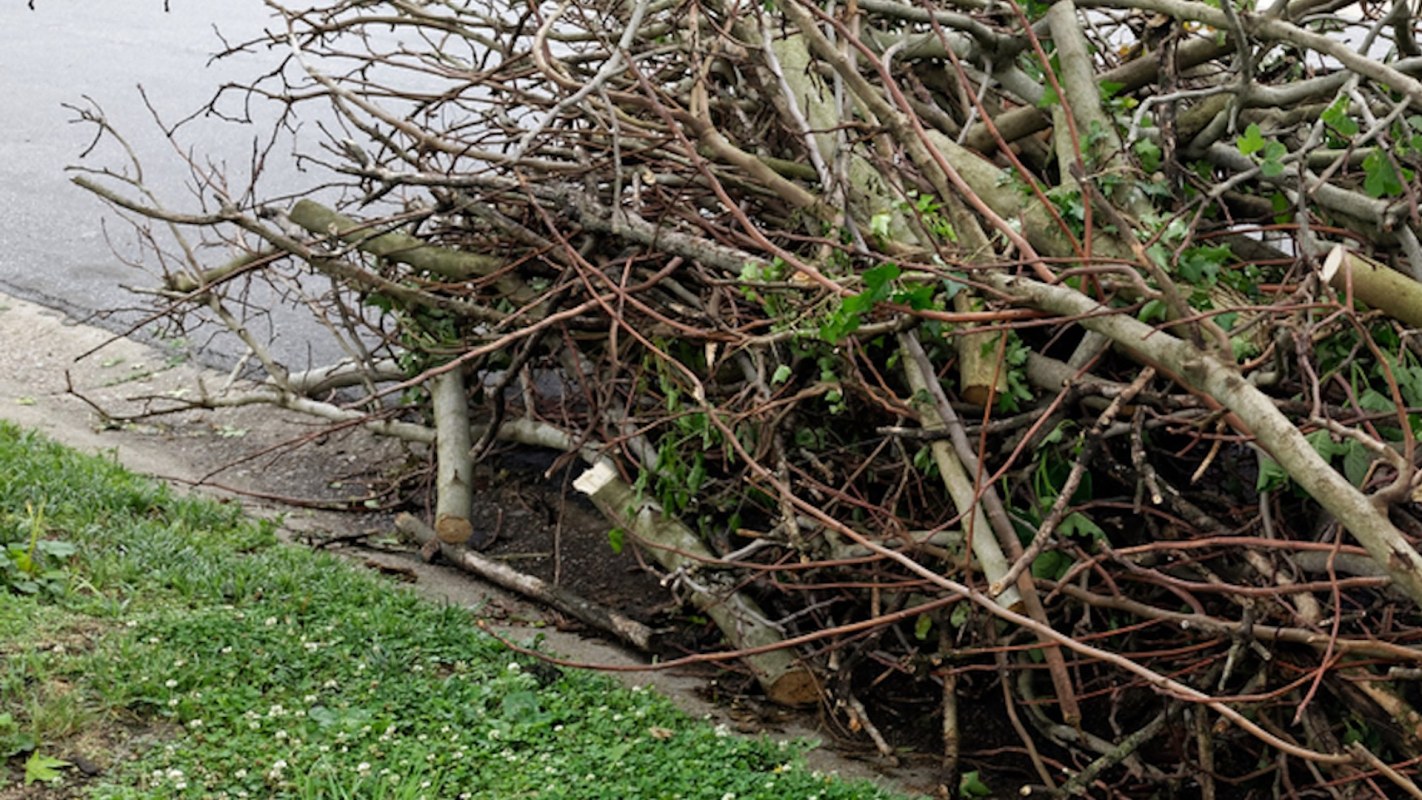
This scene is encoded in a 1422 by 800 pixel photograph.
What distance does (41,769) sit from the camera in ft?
12.1

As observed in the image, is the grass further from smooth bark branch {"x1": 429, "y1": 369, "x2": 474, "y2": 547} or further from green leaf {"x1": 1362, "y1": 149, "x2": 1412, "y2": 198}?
green leaf {"x1": 1362, "y1": 149, "x2": 1412, "y2": 198}

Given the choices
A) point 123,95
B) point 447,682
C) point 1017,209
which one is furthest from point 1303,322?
point 123,95

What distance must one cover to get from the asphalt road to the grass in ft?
6.88

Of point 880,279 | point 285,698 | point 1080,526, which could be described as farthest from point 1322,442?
point 285,698

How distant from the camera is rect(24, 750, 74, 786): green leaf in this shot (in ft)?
12.0

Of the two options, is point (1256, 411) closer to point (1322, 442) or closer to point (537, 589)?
point (1322, 442)

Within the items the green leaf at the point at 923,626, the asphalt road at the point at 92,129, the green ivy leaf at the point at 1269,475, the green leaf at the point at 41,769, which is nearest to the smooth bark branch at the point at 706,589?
the green leaf at the point at 923,626

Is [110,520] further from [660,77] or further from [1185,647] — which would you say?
[1185,647]

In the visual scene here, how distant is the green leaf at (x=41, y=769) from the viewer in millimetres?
3665

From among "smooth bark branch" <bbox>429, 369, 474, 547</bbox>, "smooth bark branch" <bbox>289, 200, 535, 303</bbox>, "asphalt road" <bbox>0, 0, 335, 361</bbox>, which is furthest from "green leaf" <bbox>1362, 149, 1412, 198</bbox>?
"asphalt road" <bbox>0, 0, 335, 361</bbox>

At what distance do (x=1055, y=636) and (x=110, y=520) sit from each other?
3.44m

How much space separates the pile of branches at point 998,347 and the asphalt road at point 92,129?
7.73ft

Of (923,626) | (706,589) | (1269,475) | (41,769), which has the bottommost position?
(923,626)

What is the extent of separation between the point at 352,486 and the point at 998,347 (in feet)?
11.7
